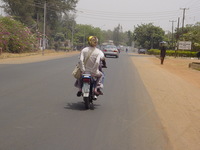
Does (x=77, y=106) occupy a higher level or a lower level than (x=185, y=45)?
lower

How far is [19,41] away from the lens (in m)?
41.9

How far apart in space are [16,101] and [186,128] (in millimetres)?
4324

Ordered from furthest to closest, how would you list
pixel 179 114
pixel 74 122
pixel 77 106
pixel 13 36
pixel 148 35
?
pixel 148 35, pixel 13 36, pixel 77 106, pixel 179 114, pixel 74 122

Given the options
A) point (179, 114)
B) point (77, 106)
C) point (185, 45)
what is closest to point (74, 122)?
point (77, 106)

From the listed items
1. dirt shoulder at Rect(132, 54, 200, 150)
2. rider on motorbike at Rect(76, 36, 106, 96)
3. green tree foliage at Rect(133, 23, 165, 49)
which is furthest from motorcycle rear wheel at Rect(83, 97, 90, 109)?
green tree foliage at Rect(133, 23, 165, 49)

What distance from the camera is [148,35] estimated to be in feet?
280

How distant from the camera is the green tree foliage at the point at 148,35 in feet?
277

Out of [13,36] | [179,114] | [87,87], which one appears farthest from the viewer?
[13,36]

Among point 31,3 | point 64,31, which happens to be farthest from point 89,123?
point 64,31

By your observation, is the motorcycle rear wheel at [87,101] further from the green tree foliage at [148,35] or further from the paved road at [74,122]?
the green tree foliage at [148,35]

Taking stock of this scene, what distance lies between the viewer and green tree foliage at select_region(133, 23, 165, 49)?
3327 inches

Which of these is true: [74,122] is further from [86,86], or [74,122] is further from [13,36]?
[13,36]

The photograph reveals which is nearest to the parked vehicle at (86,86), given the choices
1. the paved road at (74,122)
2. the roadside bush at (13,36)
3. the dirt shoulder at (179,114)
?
the paved road at (74,122)

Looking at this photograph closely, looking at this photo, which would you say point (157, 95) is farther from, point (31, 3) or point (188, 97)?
point (31, 3)
